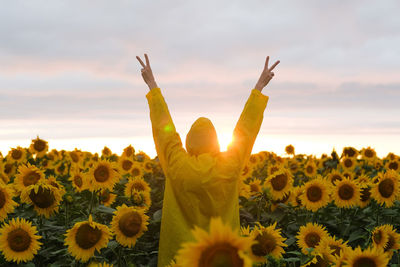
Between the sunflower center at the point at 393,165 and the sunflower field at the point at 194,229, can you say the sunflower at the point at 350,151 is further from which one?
the sunflower field at the point at 194,229

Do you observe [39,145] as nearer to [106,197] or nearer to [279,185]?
[106,197]

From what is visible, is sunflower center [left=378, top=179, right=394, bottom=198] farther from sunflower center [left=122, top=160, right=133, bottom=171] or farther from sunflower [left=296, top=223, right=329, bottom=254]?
sunflower center [left=122, top=160, right=133, bottom=171]

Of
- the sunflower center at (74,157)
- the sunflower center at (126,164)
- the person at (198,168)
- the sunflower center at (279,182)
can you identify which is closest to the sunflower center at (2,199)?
the person at (198,168)

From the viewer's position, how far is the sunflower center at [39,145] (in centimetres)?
1018

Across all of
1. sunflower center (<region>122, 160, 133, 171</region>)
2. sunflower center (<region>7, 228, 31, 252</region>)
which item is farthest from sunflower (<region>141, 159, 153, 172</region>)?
sunflower center (<region>7, 228, 31, 252</region>)

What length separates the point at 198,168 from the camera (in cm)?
390

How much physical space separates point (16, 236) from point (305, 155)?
11.2 m

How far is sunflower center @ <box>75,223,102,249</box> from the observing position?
3814mm

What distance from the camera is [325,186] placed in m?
6.28

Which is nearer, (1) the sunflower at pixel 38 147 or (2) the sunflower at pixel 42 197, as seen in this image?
(2) the sunflower at pixel 42 197

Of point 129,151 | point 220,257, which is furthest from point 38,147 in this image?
point 220,257

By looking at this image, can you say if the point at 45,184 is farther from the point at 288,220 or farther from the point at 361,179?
the point at 361,179

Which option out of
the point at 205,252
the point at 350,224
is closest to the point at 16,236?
the point at 205,252

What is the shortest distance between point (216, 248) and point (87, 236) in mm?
2325
